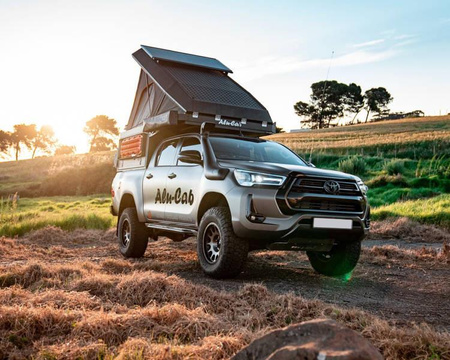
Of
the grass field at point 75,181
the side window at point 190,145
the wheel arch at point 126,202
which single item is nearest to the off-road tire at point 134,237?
the wheel arch at point 126,202

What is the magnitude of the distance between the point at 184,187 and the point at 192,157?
19.7 inches

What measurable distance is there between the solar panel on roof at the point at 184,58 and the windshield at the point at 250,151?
9.07 ft

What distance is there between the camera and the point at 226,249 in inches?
263

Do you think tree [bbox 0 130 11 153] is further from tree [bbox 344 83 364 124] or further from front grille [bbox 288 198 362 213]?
front grille [bbox 288 198 362 213]

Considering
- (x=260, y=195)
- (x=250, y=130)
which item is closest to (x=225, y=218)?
(x=260, y=195)

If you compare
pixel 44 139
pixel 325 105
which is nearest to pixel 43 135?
pixel 44 139

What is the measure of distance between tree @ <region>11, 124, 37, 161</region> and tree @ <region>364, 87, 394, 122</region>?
6281 centimetres

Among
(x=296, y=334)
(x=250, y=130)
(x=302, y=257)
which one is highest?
(x=250, y=130)

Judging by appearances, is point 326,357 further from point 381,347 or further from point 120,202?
point 120,202

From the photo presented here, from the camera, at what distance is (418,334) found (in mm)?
3732

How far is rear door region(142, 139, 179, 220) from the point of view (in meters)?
8.62

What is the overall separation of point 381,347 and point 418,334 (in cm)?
30

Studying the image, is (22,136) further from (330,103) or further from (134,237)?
(134,237)

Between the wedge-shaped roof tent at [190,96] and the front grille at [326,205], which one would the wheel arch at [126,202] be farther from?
the front grille at [326,205]
